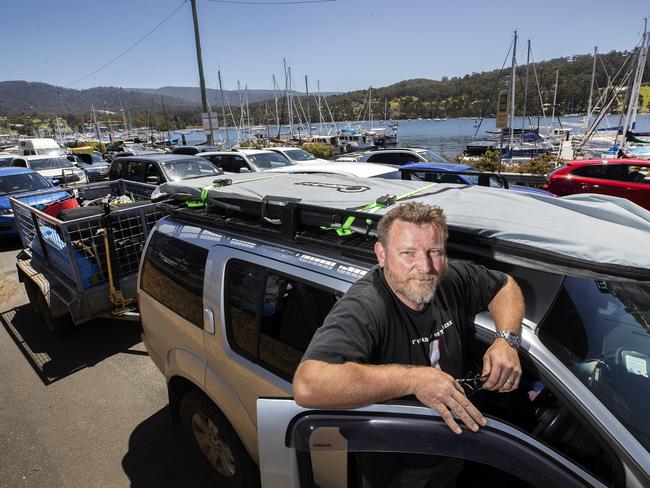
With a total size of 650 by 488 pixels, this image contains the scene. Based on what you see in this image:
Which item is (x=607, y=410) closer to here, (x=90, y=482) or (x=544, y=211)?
(x=544, y=211)

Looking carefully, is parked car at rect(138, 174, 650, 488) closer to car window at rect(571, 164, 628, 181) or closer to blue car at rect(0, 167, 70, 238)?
blue car at rect(0, 167, 70, 238)

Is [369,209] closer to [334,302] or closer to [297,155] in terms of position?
[334,302]

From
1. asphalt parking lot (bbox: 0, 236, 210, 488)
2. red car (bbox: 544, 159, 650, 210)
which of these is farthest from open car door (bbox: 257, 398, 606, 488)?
red car (bbox: 544, 159, 650, 210)

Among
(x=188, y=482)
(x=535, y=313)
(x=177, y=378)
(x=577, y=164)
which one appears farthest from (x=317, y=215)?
(x=577, y=164)

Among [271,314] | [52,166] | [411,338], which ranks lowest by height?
[52,166]

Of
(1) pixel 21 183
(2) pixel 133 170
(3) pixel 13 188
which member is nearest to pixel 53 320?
(2) pixel 133 170

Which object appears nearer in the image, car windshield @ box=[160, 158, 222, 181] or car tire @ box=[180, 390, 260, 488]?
car tire @ box=[180, 390, 260, 488]

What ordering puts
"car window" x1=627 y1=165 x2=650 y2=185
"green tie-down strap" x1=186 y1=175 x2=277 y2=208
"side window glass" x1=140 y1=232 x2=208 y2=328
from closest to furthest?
"side window glass" x1=140 y1=232 x2=208 y2=328
"green tie-down strap" x1=186 y1=175 x2=277 y2=208
"car window" x1=627 y1=165 x2=650 y2=185

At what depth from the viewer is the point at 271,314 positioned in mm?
2127

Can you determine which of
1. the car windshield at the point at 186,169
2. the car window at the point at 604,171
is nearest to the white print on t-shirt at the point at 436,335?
the car windshield at the point at 186,169

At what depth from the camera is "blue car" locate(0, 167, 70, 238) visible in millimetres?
9023

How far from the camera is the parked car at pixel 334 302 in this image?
3.95ft

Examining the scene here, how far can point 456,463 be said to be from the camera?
148cm

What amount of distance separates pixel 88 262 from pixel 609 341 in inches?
183
